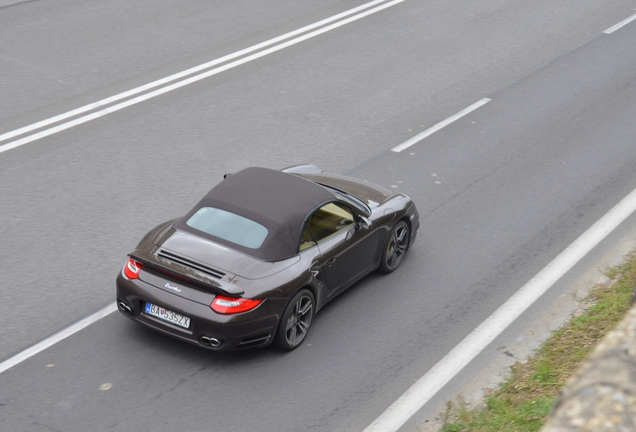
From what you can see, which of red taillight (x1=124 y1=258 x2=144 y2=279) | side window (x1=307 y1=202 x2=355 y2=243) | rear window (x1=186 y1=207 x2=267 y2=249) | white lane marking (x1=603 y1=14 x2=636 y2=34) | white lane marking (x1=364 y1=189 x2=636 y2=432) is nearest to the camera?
white lane marking (x1=364 y1=189 x2=636 y2=432)

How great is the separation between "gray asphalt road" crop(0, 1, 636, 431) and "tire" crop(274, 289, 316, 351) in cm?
13

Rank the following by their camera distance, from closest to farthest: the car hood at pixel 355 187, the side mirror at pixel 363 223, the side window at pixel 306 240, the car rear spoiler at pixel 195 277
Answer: the car rear spoiler at pixel 195 277 < the side window at pixel 306 240 < the side mirror at pixel 363 223 < the car hood at pixel 355 187

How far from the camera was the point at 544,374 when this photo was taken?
6730mm

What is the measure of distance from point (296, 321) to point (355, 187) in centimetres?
230

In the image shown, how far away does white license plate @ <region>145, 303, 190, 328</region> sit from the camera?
6.93 m

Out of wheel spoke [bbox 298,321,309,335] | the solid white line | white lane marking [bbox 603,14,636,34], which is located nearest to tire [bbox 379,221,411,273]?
wheel spoke [bbox 298,321,309,335]

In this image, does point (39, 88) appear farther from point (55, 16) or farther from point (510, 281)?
point (510, 281)

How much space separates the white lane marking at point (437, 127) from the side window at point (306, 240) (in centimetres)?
445

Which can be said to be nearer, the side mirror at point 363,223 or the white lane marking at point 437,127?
the side mirror at point 363,223

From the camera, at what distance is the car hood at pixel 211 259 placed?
6977 millimetres

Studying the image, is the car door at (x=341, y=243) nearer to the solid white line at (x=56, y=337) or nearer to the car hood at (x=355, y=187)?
the car hood at (x=355, y=187)

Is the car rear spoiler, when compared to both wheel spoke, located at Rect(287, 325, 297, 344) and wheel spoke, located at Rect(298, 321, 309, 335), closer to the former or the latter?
wheel spoke, located at Rect(287, 325, 297, 344)

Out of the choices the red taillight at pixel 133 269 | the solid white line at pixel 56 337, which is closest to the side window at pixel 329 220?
the red taillight at pixel 133 269

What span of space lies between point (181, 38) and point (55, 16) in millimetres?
2639
